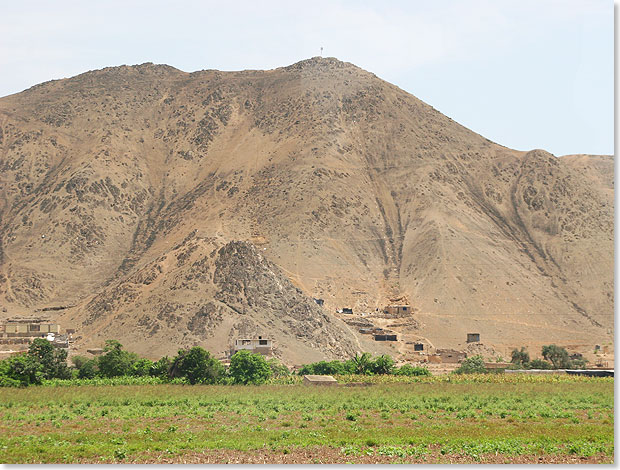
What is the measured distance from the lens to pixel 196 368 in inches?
2459

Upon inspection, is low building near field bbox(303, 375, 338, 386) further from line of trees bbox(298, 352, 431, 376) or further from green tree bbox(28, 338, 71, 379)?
green tree bbox(28, 338, 71, 379)

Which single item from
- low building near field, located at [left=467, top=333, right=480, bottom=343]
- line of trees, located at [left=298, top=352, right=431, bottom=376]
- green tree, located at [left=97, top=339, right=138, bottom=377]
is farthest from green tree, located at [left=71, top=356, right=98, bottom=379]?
low building near field, located at [left=467, top=333, right=480, bottom=343]

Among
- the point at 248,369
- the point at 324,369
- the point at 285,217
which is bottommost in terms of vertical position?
the point at 324,369

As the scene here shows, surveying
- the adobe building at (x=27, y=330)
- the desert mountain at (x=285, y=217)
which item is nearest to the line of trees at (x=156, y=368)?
the desert mountain at (x=285, y=217)

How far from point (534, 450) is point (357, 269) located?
3561 inches

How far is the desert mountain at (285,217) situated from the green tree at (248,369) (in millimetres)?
17032

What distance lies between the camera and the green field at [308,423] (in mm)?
28594

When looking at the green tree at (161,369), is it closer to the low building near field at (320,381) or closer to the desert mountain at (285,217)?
the low building near field at (320,381)

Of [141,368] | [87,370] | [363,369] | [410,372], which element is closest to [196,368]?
[141,368]

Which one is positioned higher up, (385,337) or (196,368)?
(385,337)

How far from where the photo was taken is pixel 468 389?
5756 centimetres

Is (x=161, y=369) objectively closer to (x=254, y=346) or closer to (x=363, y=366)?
(x=254, y=346)

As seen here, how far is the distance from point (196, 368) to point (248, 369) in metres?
4.33

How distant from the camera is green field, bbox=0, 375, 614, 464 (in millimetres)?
28594
